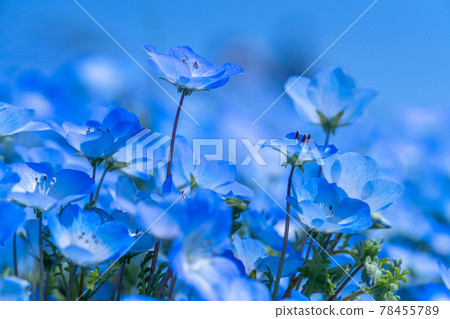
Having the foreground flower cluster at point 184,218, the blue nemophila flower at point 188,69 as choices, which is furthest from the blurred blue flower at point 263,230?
the blue nemophila flower at point 188,69

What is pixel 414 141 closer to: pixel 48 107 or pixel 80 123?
pixel 48 107

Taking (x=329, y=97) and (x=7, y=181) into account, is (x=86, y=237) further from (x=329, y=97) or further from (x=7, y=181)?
(x=329, y=97)

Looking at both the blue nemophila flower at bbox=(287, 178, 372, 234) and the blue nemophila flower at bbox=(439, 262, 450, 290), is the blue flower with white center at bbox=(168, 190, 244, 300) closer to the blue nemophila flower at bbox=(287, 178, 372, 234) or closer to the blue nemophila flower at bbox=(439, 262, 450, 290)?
the blue nemophila flower at bbox=(287, 178, 372, 234)

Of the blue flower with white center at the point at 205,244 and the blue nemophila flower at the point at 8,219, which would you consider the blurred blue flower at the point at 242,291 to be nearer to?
the blue flower with white center at the point at 205,244

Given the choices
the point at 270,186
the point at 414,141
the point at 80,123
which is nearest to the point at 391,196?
the point at 80,123

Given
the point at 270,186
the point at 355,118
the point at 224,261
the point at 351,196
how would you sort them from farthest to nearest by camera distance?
the point at 270,186
the point at 355,118
the point at 351,196
the point at 224,261

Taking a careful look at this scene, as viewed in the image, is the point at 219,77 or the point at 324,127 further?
the point at 324,127

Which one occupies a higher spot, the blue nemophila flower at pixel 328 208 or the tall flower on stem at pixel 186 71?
the tall flower on stem at pixel 186 71
